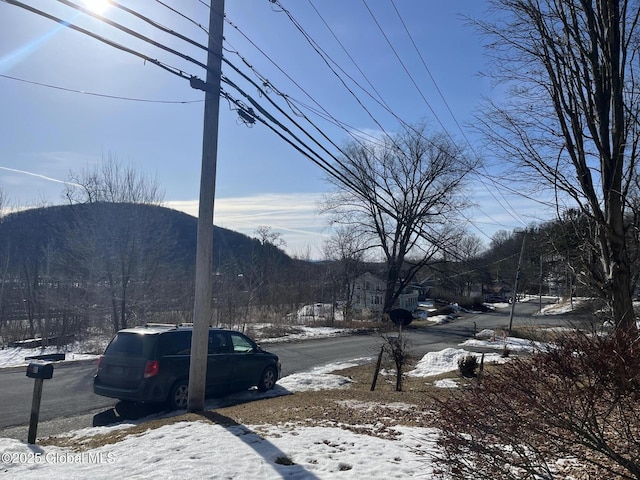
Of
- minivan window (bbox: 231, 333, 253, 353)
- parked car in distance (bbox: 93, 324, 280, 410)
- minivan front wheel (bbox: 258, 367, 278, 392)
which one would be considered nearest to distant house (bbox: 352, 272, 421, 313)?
minivan front wheel (bbox: 258, 367, 278, 392)

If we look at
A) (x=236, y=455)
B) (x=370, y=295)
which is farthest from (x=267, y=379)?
(x=370, y=295)

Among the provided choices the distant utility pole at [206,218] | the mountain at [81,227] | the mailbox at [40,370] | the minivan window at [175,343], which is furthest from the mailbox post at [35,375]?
the mountain at [81,227]

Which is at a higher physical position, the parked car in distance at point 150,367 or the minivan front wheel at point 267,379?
the parked car in distance at point 150,367

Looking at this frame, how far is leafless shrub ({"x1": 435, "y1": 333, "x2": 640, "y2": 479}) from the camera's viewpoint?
368 cm

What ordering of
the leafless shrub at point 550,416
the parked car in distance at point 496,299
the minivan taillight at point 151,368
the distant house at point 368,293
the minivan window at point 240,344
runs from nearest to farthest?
the leafless shrub at point 550,416
the minivan taillight at point 151,368
the minivan window at point 240,344
the distant house at point 368,293
the parked car in distance at point 496,299

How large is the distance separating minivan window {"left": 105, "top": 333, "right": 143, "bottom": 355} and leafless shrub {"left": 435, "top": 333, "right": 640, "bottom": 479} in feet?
22.4

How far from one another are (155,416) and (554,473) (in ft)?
23.0

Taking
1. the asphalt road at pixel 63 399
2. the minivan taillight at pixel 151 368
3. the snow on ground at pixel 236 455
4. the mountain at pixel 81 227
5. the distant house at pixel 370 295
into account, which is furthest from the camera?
the distant house at pixel 370 295

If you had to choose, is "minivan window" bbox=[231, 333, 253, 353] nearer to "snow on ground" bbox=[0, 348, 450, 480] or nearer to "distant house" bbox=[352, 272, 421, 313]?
"snow on ground" bbox=[0, 348, 450, 480]

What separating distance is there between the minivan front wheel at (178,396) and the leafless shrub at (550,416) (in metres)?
6.54

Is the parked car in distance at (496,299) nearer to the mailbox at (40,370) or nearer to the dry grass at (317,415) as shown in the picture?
the dry grass at (317,415)

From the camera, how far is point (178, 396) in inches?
378

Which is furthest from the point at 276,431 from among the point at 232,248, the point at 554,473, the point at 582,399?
the point at 232,248

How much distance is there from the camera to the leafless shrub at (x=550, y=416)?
145 inches
